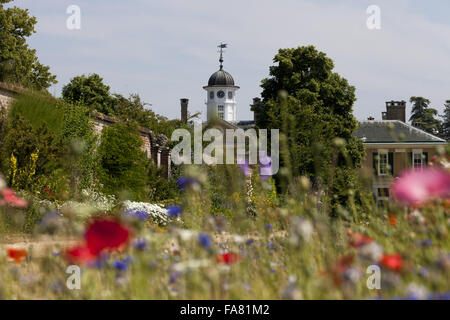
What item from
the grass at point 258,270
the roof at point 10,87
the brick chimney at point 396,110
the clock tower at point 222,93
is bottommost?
the grass at point 258,270

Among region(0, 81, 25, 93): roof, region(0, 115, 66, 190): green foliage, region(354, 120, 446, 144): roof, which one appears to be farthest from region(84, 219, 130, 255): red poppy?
region(354, 120, 446, 144): roof

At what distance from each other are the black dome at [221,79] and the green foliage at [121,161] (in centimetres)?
4860

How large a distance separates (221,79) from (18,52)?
39466 mm

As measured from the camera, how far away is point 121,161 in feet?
44.9

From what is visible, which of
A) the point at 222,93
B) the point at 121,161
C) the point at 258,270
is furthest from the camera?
the point at 222,93

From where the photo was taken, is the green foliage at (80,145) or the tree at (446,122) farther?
the tree at (446,122)

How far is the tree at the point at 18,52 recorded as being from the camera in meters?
23.6

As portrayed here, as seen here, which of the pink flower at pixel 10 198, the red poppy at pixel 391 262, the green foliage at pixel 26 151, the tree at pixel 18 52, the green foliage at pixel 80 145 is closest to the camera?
the red poppy at pixel 391 262

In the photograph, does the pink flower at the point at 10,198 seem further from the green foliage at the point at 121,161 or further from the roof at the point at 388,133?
the roof at the point at 388,133

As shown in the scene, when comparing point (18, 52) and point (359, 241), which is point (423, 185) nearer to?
point (359, 241)

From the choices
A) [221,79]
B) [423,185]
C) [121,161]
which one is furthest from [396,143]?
[423,185]

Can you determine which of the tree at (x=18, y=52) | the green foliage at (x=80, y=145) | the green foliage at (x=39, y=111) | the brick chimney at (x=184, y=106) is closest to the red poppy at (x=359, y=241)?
the green foliage at (x=39, y=111)

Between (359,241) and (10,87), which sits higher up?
(10,87)
